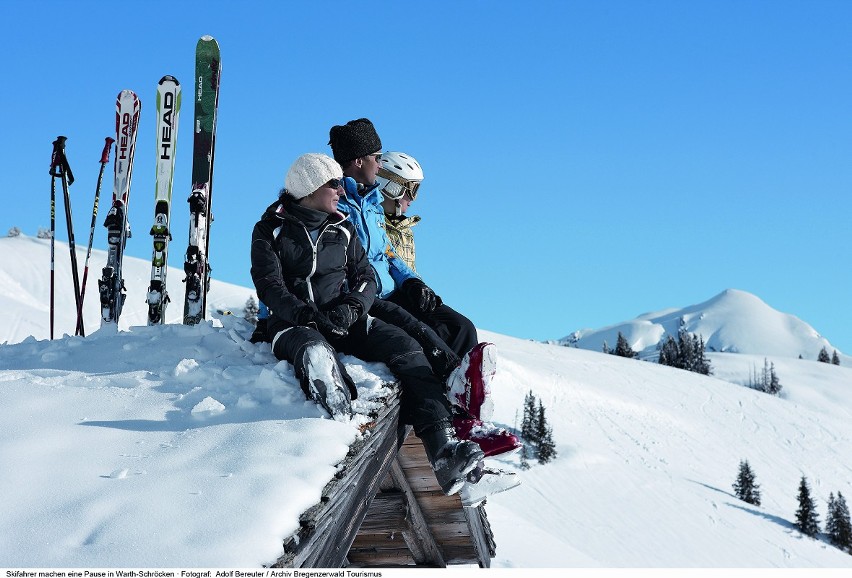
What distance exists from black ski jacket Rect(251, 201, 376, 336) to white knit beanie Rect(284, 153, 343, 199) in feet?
0.39

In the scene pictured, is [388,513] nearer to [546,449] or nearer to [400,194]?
[400,194]

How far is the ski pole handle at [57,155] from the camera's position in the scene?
965 cm

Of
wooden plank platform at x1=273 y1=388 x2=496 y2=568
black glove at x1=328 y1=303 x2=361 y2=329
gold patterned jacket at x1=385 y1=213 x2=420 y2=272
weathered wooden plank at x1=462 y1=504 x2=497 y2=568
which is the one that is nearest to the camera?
wooden plank platform at x1=273 y1=388 x2=496 y2=568

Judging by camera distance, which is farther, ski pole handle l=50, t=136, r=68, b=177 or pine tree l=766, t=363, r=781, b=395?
pine tree l=766, t=363, r=781, b=395

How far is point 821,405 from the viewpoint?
86250 mm

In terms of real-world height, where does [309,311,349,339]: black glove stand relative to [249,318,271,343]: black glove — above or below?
above

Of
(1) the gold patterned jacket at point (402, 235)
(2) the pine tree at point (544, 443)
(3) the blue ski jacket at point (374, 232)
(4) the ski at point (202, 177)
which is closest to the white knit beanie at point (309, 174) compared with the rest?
(3) the blue ski jacket at point (374, 232)

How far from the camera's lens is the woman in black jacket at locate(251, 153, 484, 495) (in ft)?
14.7

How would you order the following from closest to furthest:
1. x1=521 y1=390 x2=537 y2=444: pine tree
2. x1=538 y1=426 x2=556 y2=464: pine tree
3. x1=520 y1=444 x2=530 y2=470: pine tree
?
1. x1=520 y1=444 x2=530 y2=470: pine tree
2. x1=538 y1=426 x2=556 y2=464: pine tree
3. x1=521 y1=390 x2=537 y2=444: pine tree

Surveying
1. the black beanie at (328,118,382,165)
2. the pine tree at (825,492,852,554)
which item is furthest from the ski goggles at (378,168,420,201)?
the pine tree at (825,492,852,554)

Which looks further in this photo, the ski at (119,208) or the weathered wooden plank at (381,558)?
the ski at (119,208)

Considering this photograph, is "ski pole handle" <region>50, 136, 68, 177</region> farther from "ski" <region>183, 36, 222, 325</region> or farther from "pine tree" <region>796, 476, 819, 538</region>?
"pine tree" <region>796, 476, 819, 538</region>

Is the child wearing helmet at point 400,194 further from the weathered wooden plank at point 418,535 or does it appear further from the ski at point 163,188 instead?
the ski at point 163,188

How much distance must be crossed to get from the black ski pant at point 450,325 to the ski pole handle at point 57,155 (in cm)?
581
